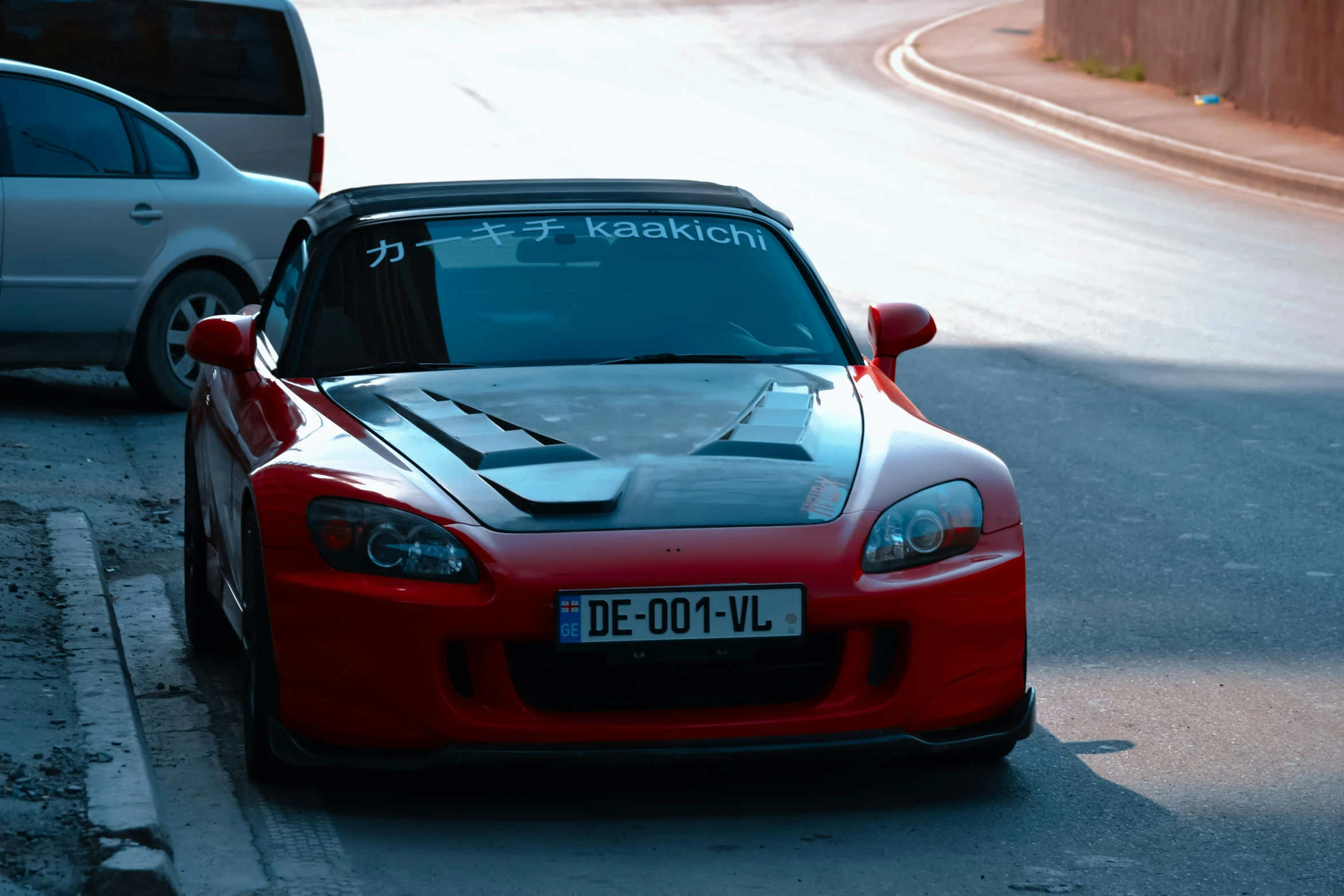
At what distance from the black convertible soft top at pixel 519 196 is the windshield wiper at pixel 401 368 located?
567mm

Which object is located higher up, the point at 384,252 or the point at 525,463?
the point at 384,252

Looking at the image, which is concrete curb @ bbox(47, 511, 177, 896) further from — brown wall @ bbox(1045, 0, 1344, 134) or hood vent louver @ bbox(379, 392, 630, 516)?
brown wall @ bbox(1045, 0, 1344, 134)

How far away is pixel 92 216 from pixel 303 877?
6.24 m

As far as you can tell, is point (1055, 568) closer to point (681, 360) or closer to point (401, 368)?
point (681, 360)

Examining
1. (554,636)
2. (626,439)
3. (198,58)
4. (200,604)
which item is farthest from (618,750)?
(198,58)

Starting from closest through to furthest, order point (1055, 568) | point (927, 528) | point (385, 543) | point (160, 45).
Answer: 1. point (385, 543)
2. point (927, 528)
3. point (1055, 568)
4. point (160, 45)

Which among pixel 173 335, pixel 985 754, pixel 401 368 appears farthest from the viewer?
pixel 173 335

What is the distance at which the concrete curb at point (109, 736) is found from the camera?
12.4 feet

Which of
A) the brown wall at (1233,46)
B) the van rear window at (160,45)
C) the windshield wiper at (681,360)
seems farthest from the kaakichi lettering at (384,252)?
the brown wall at (1233,46)

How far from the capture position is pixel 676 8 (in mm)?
41344

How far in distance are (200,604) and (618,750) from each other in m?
2.01

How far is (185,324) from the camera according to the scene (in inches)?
393

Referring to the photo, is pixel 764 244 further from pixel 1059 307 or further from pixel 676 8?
pixel 676 8

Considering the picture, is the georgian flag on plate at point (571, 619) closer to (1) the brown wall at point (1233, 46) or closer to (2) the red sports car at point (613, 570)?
(2) the red sports car at point (613, 570)
